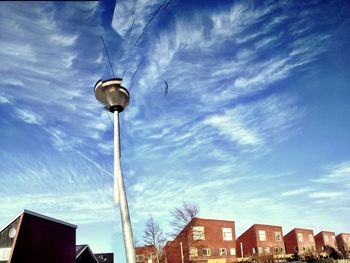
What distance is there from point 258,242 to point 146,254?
2012 cm

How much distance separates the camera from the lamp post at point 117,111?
7285mm

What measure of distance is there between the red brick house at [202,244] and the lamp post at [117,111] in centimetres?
4137

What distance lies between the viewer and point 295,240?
220 feet

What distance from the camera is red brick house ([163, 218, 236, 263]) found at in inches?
1818

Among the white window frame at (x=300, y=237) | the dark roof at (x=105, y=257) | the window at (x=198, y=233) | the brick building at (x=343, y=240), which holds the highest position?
the window at (x=198, y=233)

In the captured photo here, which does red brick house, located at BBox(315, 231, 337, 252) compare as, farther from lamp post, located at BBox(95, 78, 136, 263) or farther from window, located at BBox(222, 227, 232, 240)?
lamp post, located at BBox(95, 78, 136, 263)

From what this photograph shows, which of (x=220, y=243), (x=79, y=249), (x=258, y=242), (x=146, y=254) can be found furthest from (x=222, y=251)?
(x=79, y=249)

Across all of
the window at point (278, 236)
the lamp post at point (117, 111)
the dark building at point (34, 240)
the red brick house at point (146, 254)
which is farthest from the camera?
the window at point (278, 236)

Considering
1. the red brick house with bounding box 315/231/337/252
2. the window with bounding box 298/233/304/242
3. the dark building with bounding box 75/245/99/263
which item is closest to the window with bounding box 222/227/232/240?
the dark building with bounding box 75/245/99/263

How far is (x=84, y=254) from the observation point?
130 ft

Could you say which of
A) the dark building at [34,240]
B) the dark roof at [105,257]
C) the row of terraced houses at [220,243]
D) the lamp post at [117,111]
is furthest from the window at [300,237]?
the lamp post at [117,111]

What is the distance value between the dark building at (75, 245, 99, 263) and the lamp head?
3378cm

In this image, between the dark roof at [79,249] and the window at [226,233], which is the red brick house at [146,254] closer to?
the window at [226,233]

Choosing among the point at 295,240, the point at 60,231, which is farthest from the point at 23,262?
the point at 295,240
